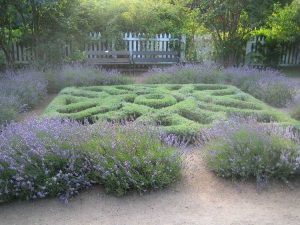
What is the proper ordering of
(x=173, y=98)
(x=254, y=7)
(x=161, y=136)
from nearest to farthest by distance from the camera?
(x=161, y=136) → (x=173, y=98) → (x=254, y=7)

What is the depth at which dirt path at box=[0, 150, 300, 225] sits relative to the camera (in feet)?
11.8

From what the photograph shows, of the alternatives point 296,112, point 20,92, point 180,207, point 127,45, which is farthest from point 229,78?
point 180,207

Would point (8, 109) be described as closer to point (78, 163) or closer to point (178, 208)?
point (78, 163)

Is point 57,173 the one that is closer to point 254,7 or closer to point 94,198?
point 94,198

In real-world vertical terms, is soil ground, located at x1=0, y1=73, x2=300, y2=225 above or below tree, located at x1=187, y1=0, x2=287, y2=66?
below

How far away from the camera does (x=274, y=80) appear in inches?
349

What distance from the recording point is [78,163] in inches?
161

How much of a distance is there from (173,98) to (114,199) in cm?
368

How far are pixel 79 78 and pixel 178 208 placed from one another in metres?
6.19

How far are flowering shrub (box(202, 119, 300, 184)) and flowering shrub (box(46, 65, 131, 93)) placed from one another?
17.5 feet

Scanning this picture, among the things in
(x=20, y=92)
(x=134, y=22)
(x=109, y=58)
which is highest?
(x=134, y=22)

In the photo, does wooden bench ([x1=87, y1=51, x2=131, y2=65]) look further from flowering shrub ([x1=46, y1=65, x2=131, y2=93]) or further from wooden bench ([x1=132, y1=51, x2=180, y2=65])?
flowering shrub ([x1=46, y1=65, x2=131, y2=93])

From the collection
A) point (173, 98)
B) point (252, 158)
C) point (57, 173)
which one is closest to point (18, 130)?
point (57, 173)

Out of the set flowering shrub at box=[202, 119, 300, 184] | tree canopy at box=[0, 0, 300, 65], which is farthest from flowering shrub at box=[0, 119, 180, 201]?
tree canopy at box=[0, 0, 300, 65]
